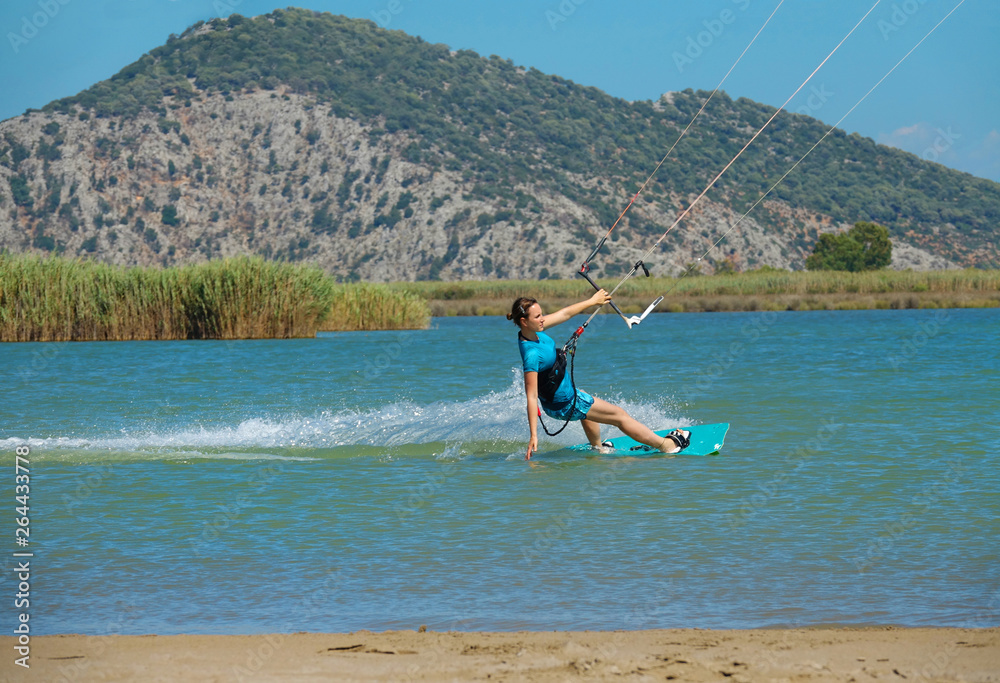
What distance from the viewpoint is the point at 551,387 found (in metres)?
10.4

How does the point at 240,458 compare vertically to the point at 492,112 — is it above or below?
below

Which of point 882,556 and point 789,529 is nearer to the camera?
point 882,556

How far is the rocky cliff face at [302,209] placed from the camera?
101938mm

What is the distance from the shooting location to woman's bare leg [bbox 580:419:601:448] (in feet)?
37.4

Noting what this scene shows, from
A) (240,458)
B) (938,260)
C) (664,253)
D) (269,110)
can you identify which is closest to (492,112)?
(269,110)

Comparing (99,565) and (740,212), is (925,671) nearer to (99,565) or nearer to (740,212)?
(99,565)

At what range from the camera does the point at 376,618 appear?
5.75 metres

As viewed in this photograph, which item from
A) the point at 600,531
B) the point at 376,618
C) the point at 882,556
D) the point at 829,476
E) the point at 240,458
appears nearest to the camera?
the point at 376,618

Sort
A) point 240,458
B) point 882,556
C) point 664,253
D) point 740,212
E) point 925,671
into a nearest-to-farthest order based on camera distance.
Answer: point 925,671 < point 882,556 < point 240,458 < point 664,253 < point 740,212

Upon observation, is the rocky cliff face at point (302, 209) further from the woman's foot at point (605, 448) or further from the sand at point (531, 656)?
the sand at point (531, 656)

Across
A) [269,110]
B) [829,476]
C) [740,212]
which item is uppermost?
[269,110]

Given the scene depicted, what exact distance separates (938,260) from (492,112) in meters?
51.9

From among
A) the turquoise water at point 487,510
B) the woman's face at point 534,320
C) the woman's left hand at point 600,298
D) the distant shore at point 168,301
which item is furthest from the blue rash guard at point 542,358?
the distant shore at point 168,301

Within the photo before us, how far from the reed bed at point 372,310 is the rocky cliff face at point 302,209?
59105 millimetres
